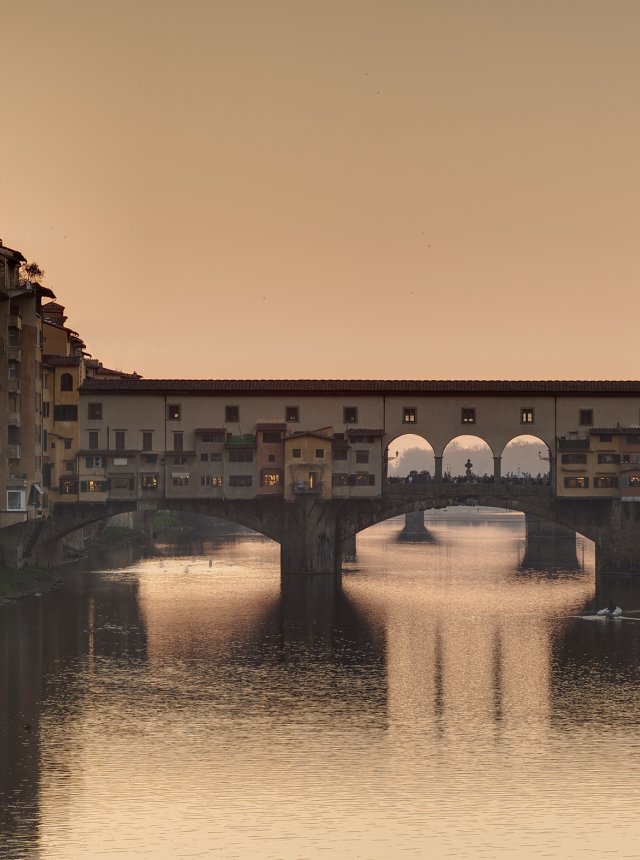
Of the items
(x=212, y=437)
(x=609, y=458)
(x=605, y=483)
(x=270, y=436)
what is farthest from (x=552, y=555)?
(x=212, y=437)

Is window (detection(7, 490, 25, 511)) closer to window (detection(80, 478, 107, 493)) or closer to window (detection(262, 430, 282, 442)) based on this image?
window (detection(80, 478, 107, 493))

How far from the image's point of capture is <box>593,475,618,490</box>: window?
118m

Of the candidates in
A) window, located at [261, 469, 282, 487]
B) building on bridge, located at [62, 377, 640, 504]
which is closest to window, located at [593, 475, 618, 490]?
building on bridge, located at [62, 377, 640, 504]

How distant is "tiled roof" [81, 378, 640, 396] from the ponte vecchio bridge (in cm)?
15

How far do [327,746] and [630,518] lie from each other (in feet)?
229

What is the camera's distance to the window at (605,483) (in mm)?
118188

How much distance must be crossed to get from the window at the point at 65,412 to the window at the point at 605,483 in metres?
48.1

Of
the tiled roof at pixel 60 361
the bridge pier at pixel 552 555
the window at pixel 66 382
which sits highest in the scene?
the tiled roof at pixel 60 361

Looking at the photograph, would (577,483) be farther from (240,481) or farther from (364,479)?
(240,481)

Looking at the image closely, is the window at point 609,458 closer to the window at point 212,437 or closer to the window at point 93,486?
the window at point 212,437

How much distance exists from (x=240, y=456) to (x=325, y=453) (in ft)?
25.6

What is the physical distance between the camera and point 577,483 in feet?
387

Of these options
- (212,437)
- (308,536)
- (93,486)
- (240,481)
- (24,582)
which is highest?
(212,437)

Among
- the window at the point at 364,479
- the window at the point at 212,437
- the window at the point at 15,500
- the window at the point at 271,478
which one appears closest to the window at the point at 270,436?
the window at the point at 271,478
